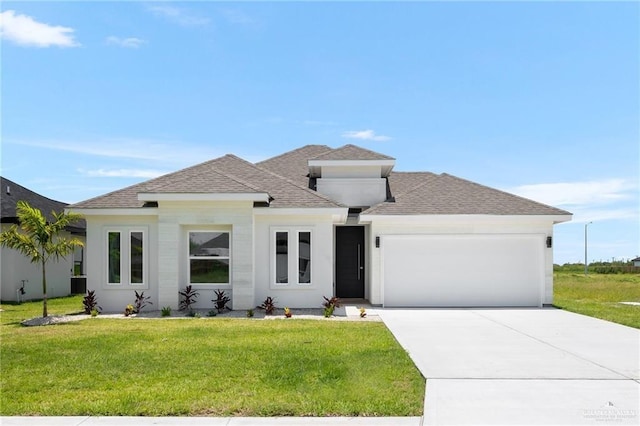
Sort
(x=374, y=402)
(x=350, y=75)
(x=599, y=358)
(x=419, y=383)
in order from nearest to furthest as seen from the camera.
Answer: (x=374, y=402) < (x=419, y=383) < (x=599, y=358) < (x=350, y=75)

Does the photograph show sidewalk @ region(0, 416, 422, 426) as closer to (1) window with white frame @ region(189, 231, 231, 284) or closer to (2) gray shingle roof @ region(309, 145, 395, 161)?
(1) window with white frame @ region(189, 231, 231, 284)

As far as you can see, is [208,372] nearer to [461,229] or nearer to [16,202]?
[461,229]

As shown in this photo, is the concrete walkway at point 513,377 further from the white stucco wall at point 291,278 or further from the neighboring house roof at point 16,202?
the neighboring house roof at point 16,202

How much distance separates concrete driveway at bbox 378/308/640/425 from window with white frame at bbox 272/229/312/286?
354cm

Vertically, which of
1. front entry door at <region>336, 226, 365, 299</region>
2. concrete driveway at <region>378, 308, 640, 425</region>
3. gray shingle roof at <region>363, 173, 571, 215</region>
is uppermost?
gray shingle roof at <region>363, 173, 571, 215</region>

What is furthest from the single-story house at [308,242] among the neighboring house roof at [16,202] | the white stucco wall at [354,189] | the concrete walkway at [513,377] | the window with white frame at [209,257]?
the neighboring house roof at [16,202]

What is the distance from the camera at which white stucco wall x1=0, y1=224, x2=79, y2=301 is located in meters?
19.7

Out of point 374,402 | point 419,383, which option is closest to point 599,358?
point 419,383

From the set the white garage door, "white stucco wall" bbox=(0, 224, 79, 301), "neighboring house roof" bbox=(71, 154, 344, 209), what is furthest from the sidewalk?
"white stucco wall" bbox=(0, 224, 79, 301)

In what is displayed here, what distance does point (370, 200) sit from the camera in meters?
19.4

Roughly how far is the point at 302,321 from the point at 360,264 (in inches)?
244

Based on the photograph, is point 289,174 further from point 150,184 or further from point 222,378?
point 222,378

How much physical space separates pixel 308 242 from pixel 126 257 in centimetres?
535

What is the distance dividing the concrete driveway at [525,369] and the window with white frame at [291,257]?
354cm
